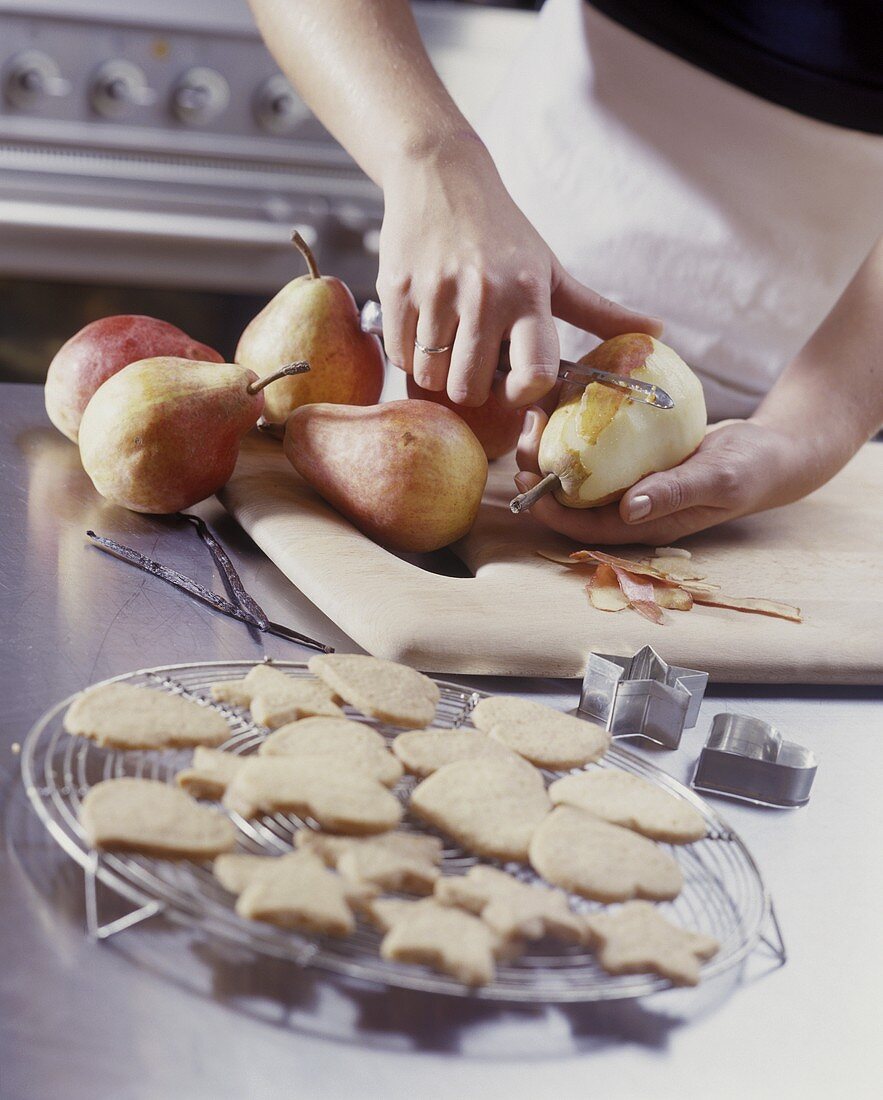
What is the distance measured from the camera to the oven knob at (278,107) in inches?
86.0

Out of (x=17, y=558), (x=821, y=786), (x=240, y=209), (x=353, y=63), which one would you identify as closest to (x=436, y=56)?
(x=240, y=209)

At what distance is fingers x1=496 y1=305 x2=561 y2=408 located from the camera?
0.96 meters

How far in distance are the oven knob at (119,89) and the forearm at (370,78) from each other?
3.31 ft

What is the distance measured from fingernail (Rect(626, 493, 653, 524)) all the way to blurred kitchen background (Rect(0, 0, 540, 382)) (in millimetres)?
1297

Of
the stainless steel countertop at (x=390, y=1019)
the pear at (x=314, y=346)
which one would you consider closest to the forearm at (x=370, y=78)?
the pear at (x=314, y=346)

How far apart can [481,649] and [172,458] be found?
0.32 m

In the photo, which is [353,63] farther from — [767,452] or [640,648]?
[640,648]

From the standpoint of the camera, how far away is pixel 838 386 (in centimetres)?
126

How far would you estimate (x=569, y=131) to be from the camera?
4.88 ft

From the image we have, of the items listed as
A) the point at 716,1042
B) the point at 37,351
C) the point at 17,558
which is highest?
the point at 716,1042

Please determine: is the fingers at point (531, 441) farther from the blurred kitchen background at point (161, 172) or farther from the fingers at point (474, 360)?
the blurred kitchen background at point (161, 172)

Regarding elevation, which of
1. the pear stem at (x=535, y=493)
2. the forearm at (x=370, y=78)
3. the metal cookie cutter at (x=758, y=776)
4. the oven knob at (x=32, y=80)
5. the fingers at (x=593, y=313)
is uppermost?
the forearm at (x=370, y=78)

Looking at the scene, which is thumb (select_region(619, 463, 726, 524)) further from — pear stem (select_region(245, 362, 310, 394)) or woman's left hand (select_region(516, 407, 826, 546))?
pear stem (select_region(245, 362, 310, 394))

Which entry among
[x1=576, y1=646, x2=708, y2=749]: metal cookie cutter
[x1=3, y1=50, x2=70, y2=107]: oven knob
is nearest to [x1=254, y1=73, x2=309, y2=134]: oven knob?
[x1=3, y1=50, x2=70, y2=107]: oven knob
